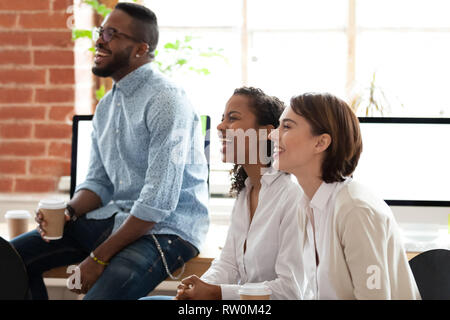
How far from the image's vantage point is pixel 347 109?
4.20ft

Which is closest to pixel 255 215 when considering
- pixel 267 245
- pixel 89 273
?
pixel 267 245

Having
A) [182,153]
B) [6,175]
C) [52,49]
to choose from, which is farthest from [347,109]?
[6,175]

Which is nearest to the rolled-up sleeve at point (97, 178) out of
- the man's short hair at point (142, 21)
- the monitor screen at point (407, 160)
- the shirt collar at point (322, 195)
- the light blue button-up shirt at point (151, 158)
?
the light blue button-up shirt at point (151, 158)

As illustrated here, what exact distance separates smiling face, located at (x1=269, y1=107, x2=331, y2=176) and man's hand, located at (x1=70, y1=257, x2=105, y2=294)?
2.31 feet

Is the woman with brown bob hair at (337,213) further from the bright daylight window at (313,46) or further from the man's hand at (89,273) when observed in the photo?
the bright daylight window at (313,46)

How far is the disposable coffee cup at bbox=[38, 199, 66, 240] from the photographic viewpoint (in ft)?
5.98

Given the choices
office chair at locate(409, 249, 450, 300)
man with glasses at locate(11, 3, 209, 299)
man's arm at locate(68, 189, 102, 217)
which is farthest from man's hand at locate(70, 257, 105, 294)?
office chair at locate(409, 249, 450, 300)

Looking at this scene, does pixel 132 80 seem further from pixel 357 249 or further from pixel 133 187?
pixel 357 249

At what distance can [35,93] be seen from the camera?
Result: 270 centimetres

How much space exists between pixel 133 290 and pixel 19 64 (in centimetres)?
148

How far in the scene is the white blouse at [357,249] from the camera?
1.14 m

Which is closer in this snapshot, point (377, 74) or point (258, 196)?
point (258, 196)

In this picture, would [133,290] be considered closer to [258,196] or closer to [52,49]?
[258,196]

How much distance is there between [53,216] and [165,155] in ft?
1.37
